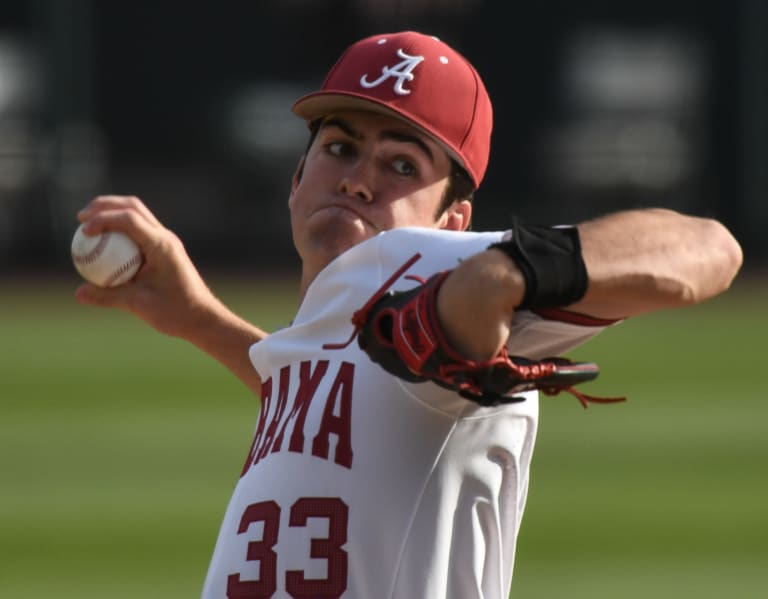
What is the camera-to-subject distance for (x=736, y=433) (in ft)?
35.4

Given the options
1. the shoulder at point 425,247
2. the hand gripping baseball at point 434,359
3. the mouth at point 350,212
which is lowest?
the hand gripping baseball at point 434,359

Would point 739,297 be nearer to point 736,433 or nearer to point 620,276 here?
point 736,433

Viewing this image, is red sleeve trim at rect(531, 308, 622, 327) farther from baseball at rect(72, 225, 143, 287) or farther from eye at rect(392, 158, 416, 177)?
baseball at rect(72, 225, 143, 287)

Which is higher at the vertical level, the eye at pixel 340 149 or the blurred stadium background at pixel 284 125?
the blurred stadium background at pixel 284 125

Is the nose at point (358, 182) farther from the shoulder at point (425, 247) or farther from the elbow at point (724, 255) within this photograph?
the elbow at point (724, 255)

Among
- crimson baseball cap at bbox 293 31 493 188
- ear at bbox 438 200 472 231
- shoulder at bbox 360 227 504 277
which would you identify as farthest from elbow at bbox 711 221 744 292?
ear at bbox 438 200 472 231

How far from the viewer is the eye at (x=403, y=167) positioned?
9.41ft

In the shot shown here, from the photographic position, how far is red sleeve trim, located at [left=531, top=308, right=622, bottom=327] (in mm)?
2107

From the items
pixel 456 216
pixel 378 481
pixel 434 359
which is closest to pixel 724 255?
pixel 434 359

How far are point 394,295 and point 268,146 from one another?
19.5 meters

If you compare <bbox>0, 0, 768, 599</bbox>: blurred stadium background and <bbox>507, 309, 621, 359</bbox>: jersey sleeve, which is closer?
<bbox>507, 309, 621, 359</bbox>: jersey sleeve

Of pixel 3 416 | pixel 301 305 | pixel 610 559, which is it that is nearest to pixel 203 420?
pixel 3 416

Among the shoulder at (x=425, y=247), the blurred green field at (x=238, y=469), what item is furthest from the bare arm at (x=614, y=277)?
the blurred green field at (x=238, y=469)

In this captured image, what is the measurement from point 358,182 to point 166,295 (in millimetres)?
775
